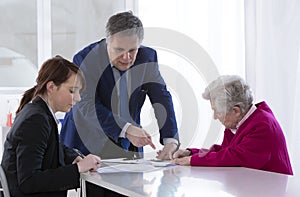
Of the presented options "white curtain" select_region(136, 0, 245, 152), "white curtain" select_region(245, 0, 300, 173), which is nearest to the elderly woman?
"white curtain" select_region(245, 0, 300, 173)

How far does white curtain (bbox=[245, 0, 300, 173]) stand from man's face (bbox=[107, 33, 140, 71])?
3.09 ft

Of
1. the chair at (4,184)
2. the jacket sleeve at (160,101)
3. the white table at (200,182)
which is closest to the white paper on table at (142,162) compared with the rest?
the white table at (200,182)

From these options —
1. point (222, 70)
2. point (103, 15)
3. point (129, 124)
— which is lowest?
point (129, 124)

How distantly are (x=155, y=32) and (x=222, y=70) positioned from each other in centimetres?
64

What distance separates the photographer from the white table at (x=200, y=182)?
154 centimetres

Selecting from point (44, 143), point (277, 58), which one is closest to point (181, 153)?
point (44, 143)

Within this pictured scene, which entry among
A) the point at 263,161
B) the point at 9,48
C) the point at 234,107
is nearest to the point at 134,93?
the point at 234,107

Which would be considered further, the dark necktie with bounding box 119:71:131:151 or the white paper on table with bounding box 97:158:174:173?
the dark necktie with bounding box 119:71:131:151

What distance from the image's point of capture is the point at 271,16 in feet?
9.10

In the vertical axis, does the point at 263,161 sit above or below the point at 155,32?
below

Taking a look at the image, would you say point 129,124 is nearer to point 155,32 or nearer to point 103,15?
point 155,32

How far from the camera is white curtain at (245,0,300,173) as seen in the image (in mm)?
2646

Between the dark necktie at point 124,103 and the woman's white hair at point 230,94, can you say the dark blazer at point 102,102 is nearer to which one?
the dark necktie at point 124,103

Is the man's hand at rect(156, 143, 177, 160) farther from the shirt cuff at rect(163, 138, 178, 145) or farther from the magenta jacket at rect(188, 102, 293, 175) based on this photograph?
the magenta jacket at rect(188, 102, 293, 175)
